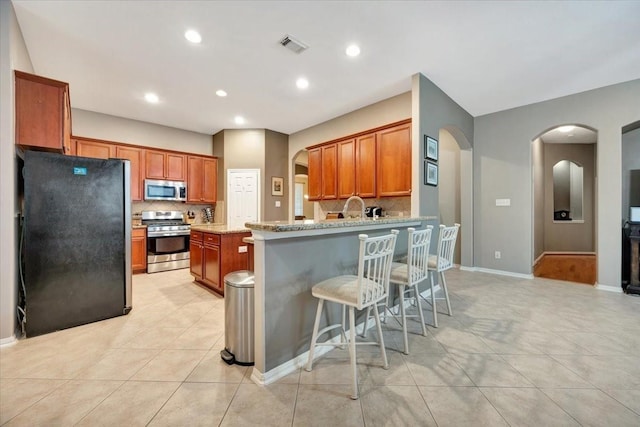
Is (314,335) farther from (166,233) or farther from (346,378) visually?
(166,233)

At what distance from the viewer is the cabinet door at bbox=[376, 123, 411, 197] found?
3598mm

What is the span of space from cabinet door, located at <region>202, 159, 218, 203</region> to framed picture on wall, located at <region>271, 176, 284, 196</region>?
1348mm

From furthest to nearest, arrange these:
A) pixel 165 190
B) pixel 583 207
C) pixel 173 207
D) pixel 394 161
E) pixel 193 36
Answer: pixel 583 207 < pixel 173 207 < pixel 165 190 < pixel 394 161 < pixel 193 36

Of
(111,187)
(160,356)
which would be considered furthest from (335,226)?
(111,187)

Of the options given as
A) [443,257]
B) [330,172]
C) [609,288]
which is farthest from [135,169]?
[609,288]

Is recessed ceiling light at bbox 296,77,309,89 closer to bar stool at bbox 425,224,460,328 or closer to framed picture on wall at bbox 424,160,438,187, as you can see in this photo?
framed picture on wall at bbox 424,160,438,187

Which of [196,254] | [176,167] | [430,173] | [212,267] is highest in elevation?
[176,167]

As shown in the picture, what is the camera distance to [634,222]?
3551 millimetres

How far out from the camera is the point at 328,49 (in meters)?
2.83

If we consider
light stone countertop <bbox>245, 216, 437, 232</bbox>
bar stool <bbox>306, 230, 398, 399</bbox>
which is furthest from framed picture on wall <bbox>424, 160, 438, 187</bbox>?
bar stool <bbox>306, 230, 398, 399</bbox>

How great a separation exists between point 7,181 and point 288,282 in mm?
2559

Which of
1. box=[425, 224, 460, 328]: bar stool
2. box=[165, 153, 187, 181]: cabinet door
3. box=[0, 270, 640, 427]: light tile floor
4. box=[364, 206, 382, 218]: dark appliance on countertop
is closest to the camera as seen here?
box=[0, 270, 640, 427]: light tile floor

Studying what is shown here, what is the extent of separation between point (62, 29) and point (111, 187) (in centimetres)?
160

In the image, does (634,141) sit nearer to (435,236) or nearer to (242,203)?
(435,236)
